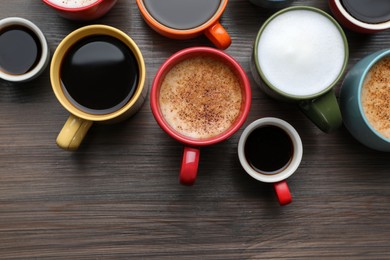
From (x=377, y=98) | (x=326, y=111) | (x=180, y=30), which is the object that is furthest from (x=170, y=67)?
(x=377, y=98)

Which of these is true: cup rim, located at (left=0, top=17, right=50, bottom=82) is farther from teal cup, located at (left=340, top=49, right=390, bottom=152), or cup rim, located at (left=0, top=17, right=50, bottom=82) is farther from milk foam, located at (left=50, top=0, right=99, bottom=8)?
teal cup, located at (left=340, top=49, right=390, bottom=152)

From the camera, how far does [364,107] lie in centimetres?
99

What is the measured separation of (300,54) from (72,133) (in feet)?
1.53

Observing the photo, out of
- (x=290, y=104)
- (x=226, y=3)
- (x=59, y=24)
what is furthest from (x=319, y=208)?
(x=59, y=24)

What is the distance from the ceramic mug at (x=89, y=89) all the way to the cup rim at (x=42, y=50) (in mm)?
59

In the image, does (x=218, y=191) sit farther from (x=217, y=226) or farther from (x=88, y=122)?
(x=88, y=122)

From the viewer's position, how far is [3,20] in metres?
1.00

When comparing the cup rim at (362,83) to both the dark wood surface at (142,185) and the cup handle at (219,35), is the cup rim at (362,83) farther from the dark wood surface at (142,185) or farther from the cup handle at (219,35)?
the cup handle at (219,35)

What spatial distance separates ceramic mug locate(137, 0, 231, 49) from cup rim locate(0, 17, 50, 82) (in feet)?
0.70

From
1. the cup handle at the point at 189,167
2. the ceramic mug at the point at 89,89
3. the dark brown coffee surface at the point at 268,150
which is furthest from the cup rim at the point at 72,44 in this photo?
the dark brown coffee surface at the point at 268,150

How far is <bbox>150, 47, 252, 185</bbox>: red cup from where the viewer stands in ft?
3.01

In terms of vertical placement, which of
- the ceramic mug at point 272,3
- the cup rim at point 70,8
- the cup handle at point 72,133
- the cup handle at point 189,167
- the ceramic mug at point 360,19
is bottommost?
the cup handle at point 189,167

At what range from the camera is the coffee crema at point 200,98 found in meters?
0.98

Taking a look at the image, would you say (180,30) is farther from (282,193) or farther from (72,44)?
(282,193)
